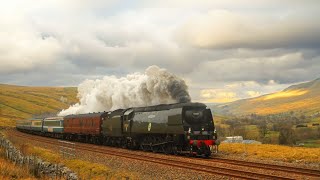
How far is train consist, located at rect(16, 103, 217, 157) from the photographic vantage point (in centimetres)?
2666

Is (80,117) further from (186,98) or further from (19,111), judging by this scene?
Answer: (19,111)

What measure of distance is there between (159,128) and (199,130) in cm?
394

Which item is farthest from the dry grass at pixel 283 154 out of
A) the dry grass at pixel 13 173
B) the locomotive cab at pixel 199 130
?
the dry grass at pixel 13 173

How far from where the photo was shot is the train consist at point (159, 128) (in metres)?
26.7

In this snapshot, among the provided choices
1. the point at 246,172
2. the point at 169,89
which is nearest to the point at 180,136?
the point at 246,172

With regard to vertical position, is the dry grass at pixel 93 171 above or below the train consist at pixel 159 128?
below

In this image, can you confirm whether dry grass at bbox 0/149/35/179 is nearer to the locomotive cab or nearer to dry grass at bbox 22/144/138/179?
dry grass at bbox 22/144/138/179

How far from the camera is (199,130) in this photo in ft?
87.7

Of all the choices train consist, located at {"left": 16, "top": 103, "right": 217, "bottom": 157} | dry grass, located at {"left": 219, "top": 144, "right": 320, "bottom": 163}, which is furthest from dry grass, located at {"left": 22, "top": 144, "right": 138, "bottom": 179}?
dry grass, located at {"left": 219, "top": 144, "right": 320, "bottom": 163}

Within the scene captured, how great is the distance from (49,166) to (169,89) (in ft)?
84.0

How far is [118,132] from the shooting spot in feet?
122

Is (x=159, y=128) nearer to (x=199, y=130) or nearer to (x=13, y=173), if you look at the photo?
(x=199, y=130)

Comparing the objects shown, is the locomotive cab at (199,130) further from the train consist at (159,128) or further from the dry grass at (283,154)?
the dry grass at (283,154)

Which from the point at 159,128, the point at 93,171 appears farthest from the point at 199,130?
the point at 93,171
